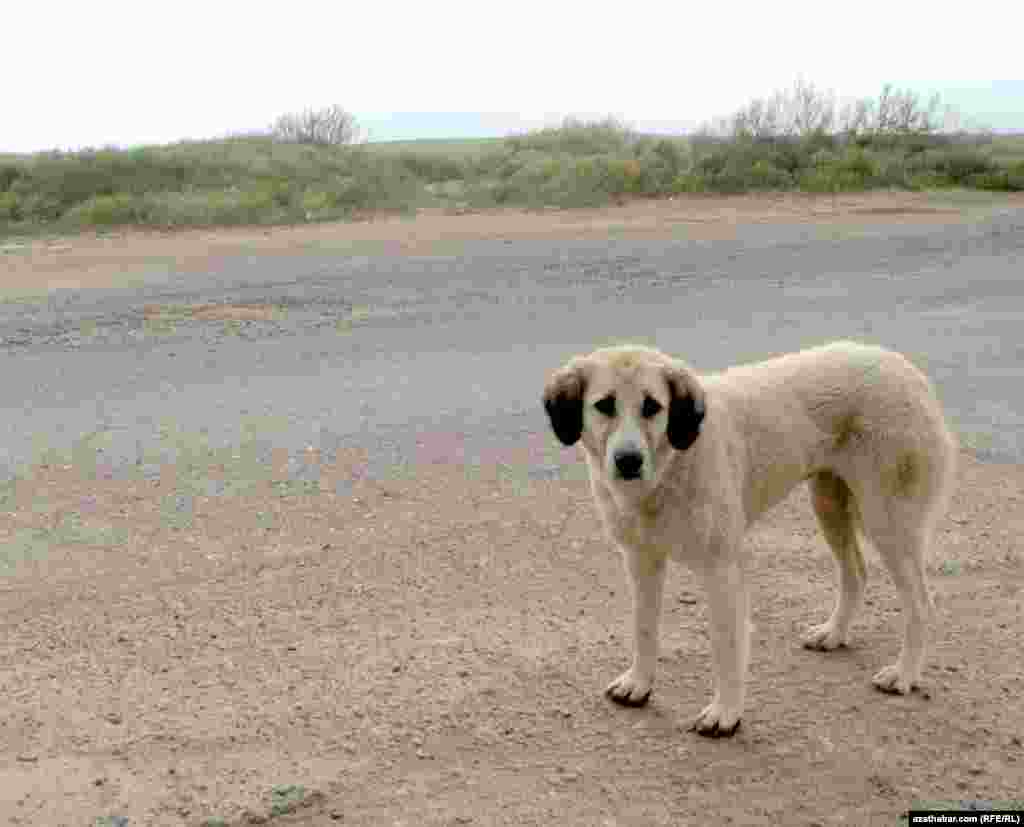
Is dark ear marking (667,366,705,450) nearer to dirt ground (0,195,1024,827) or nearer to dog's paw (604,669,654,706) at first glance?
dog's paw (604,669,654,706)

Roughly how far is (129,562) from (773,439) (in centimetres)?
346

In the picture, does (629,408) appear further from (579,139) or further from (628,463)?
(579,139)

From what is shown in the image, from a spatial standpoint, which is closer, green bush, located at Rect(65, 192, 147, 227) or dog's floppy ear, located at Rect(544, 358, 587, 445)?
dog's floppy ear, located at Rect(544, 358, 587, 445)

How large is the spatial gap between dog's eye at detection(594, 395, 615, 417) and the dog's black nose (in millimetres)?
188

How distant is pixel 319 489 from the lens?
716 centimetres

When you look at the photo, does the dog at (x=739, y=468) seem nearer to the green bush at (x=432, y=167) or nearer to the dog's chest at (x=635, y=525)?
the dog's chest at (x=635, y=525)

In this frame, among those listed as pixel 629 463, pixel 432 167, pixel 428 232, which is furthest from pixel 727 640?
pixel 432 167

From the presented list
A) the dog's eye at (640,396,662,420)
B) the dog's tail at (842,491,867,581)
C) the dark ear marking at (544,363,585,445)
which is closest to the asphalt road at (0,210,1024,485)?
the dog's tail at (842,491,867,581)

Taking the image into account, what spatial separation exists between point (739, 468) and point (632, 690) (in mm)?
986

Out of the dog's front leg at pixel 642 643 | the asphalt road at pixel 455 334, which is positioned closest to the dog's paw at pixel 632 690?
the dog's front leg at pixel 642 643

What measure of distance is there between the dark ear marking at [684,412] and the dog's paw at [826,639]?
1446mm

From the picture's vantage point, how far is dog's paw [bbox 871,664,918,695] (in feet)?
15.4

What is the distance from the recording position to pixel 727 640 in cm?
430

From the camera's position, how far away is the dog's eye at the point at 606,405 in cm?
411
